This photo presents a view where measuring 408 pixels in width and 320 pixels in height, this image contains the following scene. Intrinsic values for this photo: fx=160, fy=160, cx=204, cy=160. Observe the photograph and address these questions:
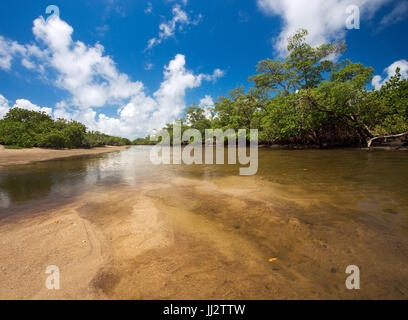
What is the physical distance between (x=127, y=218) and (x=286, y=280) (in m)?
2.67

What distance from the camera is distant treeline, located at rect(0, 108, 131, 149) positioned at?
21422 mm

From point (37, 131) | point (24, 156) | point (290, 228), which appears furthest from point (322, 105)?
point (37, 131)

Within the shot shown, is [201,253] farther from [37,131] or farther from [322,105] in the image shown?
[37,131]

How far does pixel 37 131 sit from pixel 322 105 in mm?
38780

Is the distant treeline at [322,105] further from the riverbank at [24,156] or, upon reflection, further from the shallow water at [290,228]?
the riverbank at [24,156]

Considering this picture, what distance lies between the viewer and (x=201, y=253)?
201cm

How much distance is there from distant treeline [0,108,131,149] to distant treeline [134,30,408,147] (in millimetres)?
28264

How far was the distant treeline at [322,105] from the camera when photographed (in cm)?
1445

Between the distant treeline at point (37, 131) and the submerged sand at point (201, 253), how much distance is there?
2793 cm

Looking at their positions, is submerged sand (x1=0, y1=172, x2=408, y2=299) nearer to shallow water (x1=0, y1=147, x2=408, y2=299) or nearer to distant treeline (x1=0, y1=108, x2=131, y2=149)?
shallow water (x1=0, y1=147, x2=408, y2=299)

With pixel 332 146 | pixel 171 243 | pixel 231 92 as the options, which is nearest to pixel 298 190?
pixel 171 243

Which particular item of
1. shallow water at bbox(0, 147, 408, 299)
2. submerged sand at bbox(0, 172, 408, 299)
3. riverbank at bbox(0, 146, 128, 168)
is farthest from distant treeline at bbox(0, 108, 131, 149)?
submerged sand at bbox(0, 172, 408, 299)

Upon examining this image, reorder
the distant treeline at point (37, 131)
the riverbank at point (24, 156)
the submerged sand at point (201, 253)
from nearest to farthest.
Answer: the submerged sand at point (201, 253) → the riverbank at point (24, 156) → the distant treeline at point (37, 131)

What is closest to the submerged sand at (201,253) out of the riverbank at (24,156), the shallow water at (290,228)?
the shallow water at (290,228)
